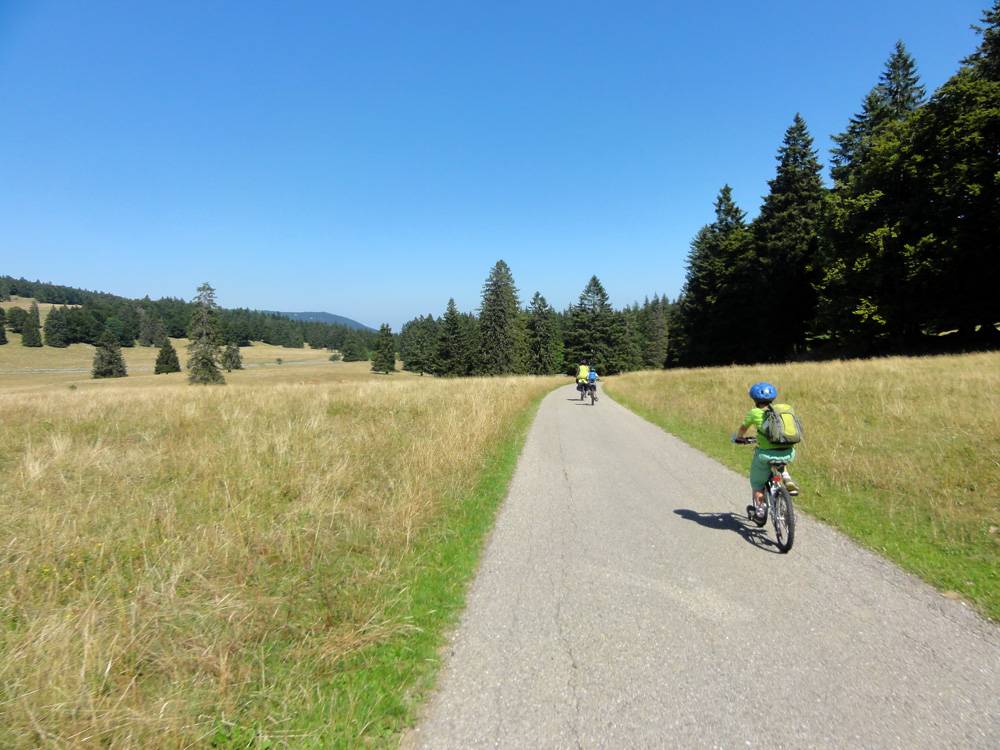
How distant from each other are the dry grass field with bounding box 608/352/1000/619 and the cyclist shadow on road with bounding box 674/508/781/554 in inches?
19.8

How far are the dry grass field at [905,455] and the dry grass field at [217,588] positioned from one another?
4.82 metres

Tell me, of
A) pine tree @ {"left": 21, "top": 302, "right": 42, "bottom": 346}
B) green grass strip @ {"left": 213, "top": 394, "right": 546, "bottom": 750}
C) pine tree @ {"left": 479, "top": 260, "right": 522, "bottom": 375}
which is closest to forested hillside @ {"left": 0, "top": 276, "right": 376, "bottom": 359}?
pine tree @ {"left": 21, "top": 302, "right": 42, "bottom": 346}

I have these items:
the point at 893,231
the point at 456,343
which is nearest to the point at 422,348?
the point at 456,343

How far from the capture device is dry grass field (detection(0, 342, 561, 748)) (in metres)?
2.32

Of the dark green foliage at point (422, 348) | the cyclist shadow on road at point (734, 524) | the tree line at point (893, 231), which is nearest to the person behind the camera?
the cyclist shadow on road at point (734, 524)

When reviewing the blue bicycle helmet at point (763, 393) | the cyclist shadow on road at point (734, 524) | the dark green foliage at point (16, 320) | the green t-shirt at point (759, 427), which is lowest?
the cyclist shadow on road at point (734, 524)

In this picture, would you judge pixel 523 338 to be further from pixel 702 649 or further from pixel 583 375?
pixel 702 649

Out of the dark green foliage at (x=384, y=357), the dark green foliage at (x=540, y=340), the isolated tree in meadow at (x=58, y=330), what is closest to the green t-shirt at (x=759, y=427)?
the dark green foliage at (x=540, y=340)

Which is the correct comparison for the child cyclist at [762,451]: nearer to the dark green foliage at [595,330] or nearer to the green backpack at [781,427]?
the green backpack at [781,427]

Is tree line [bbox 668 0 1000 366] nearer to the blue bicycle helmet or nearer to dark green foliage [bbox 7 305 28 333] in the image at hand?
the blue bicycle helmet

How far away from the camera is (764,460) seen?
5.35 m

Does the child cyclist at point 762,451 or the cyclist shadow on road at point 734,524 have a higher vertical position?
the child cyclist at point 762,451

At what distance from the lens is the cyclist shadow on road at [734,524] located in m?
5.12

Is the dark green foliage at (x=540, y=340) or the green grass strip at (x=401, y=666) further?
the dark green foliage at (x=540, y=340)
